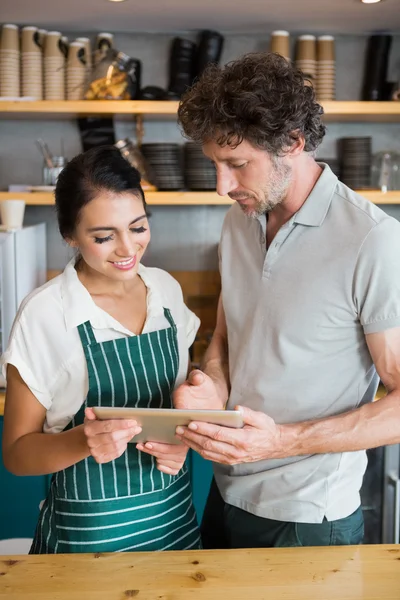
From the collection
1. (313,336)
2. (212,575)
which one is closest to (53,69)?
(313,336)

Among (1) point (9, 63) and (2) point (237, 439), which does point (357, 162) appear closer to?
(1) point (9, 63)

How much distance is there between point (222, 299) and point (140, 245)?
25 cm

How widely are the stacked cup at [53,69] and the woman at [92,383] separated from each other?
1.61 m

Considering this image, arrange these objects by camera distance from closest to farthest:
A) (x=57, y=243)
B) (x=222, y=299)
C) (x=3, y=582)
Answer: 1. (x=3, y=582)
2. (x=222, y=299)
3. (x=57, y=243)

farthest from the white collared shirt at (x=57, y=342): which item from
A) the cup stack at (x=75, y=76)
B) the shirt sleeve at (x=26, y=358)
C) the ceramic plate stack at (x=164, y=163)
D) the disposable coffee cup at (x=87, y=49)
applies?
the disposable coffee cup at (x=87, y=49)

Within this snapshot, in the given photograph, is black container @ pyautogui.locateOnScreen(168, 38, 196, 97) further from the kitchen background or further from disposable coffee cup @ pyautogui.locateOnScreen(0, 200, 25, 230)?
disposable coffee cup @ pyautogui.locateOnScreen(0, 200, 25, 230)

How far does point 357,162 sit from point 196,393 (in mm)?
1975

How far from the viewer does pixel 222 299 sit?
1781 millimetres

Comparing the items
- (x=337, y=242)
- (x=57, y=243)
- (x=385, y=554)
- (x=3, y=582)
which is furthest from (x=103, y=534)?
(x=57, y=243)

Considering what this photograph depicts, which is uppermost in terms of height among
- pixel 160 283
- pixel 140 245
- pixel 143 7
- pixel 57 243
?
pixel 143 7

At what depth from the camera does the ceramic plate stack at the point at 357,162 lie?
3.25 m

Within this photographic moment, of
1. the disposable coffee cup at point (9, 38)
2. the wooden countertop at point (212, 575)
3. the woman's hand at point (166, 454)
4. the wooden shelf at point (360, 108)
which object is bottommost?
the wooden countertop at point (212, 575)

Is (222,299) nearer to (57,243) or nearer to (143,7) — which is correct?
(143,7)

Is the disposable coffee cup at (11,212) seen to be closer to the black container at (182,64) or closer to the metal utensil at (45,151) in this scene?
the metal utensil at (45,151)
